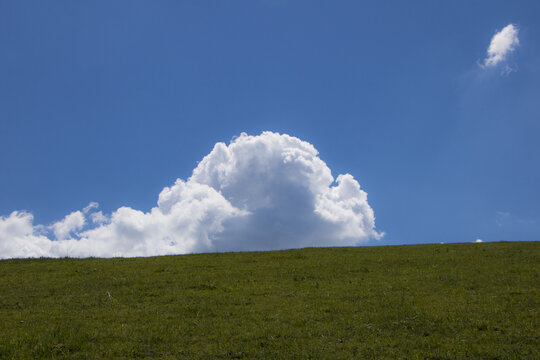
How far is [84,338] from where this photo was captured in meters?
15.4

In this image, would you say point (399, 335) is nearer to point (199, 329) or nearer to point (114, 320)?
point (199, 329)

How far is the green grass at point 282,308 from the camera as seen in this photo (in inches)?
556

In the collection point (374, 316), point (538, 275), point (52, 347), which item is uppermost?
point (538, 275)

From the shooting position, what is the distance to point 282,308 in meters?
18.5

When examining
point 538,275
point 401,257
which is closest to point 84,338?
point 401,257

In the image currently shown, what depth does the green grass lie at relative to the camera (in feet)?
46.4

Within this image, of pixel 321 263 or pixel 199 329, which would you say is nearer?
pixel 199 329

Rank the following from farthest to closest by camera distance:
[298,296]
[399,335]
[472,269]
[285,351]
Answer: [472,269] → [298,296] → [399,335] → [285,351]

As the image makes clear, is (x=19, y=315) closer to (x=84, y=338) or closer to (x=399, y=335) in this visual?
(x=84, y=338)

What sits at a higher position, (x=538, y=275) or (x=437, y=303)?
(x=538, y=275)

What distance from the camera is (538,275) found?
910 inches

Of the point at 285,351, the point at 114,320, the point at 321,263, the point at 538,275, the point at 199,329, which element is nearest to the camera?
the point at 285,351

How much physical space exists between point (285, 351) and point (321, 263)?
15.1 m

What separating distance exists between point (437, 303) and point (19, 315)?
20.2 metres
